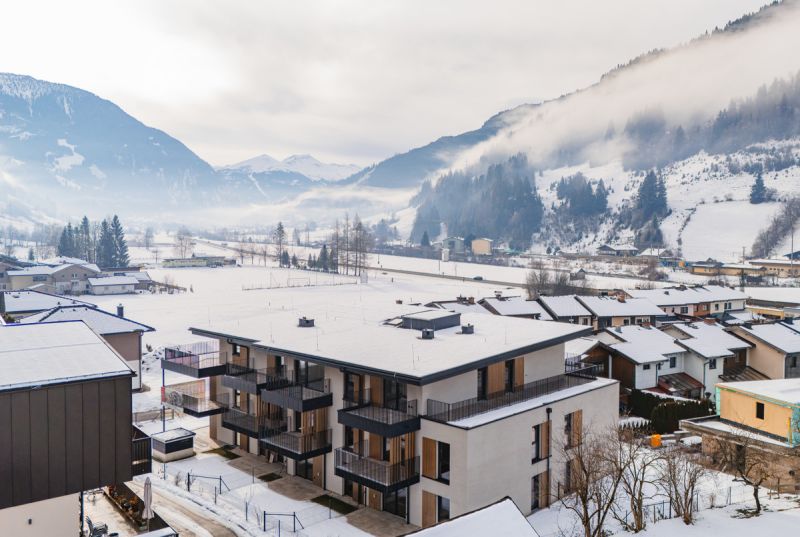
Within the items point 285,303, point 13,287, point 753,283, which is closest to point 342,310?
point 285,303

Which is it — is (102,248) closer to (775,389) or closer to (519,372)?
(519,372)

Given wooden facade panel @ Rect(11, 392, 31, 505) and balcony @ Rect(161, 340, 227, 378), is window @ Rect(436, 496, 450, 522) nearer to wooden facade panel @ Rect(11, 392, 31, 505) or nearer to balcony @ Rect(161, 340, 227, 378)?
balcony @ Rect(161, 340, 227, 378)

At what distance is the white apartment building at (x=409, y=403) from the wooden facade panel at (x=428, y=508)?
0.05 m

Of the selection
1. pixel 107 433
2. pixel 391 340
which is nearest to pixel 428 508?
pixel 391 340

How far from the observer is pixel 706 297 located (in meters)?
82.8

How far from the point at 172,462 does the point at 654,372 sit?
37.1 m

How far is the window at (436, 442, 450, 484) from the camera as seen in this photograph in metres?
26.2

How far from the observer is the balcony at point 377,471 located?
25891mm

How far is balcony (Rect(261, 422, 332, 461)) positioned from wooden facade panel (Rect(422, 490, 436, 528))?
5.64 metres

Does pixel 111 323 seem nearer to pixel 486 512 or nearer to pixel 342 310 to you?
pixel 342 310

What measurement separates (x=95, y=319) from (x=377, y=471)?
35.8 meters

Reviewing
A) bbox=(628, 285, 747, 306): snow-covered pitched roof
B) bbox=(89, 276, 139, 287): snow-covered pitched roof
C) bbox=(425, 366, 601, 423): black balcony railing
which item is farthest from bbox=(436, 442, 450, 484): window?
bbox=(89, 276, 139, 287): snow-covered pitched roof

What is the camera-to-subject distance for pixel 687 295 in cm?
8238

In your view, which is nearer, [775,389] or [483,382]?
[483,382]
